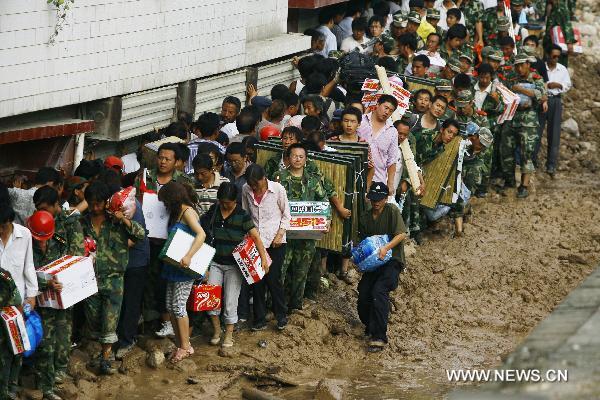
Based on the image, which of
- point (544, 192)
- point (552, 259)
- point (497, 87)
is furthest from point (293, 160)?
point (544, 192)

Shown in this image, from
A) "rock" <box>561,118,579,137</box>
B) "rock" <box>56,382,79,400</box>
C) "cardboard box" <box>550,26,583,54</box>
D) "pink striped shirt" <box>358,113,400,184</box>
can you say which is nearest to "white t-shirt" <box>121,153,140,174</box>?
"pink striped shirt" <box>358,113,400,184</box>

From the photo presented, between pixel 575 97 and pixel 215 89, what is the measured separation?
1045cm

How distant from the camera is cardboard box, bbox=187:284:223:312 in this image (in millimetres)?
13047

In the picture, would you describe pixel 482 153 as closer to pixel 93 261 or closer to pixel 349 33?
pixel 349 33

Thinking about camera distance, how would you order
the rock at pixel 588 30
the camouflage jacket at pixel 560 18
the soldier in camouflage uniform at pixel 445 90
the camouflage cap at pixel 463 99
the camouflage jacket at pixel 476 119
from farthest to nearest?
1. the rock at pixel 588 30
2. the camouflage jacket at pixel 560 18
3. the camouflage jacket at pixel 476 119
4. the camouflage cap at pixel 463 99
5. the soldier in camouflage uniform at pixel 445 90

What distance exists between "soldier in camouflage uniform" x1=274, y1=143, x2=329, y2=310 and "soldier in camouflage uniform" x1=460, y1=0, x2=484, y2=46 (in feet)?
32.6

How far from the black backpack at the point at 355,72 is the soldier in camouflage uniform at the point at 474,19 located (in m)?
5.45

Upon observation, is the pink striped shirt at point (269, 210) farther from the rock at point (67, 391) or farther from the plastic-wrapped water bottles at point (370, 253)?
the rock at point (67, 391)

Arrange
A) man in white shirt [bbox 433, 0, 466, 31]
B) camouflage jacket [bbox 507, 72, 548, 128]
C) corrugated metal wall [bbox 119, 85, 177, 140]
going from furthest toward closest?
man in white shirt [bbox 433, 0, 466, 31]
camouflage jacket [bbox 507, 72, 548, 128]
corrugated metal wall [bbox 119, 85, 177, 140]

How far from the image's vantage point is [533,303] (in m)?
16.0

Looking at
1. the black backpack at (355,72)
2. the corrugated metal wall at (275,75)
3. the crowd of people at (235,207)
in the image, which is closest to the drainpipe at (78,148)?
the crowd of people at (235,207)

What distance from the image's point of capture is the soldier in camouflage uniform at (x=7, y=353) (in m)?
11.3

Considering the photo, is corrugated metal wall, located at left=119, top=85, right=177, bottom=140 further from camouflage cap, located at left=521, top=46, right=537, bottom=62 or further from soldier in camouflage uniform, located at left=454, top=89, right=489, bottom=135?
camouflage cap, located at left=521, top=46, right=537, bottom=62

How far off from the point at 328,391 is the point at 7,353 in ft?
9.09
